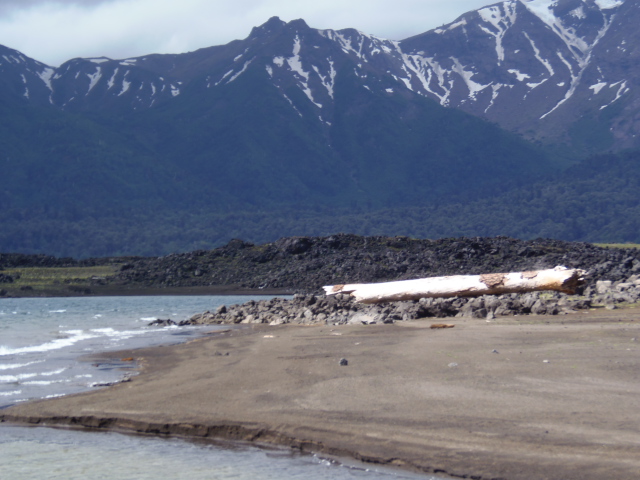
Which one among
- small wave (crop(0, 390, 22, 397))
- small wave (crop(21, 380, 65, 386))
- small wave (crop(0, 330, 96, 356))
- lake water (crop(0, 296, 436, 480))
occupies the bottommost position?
small wave (crop(0, 330, 96, 356))

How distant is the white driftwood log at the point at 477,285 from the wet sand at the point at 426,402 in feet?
22.6

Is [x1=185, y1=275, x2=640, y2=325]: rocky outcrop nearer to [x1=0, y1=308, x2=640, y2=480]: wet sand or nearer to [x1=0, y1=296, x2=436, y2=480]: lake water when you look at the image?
[x1=0, y1=308, x2=640, y2=480]: wet sand

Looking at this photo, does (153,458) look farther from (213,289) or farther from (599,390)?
(213,289)

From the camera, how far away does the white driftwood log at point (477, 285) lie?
25558mm

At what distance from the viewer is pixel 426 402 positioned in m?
11.1

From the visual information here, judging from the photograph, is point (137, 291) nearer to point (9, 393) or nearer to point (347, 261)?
point (347, 261)

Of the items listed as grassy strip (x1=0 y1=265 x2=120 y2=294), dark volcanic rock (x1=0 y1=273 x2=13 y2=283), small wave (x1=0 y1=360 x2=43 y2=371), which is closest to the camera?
small wave (x1=0 y1=360 x2=43 y2=371)

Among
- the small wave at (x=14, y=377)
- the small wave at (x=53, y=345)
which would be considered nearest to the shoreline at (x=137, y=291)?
the small wave at (x=53, y=345)

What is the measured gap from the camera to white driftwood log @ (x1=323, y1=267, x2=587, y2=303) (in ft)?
83.9

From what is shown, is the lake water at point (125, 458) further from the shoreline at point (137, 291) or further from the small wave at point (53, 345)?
the shoreline at point (137, 291)

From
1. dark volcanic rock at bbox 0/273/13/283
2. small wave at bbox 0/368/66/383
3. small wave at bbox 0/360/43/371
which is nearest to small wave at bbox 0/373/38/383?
small wave at bbox 0/368/66/383

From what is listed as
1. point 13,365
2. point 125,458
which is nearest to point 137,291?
point 13,365

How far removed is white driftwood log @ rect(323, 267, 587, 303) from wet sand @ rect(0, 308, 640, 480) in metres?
6.90

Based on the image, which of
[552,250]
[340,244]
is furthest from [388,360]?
[340,244]
